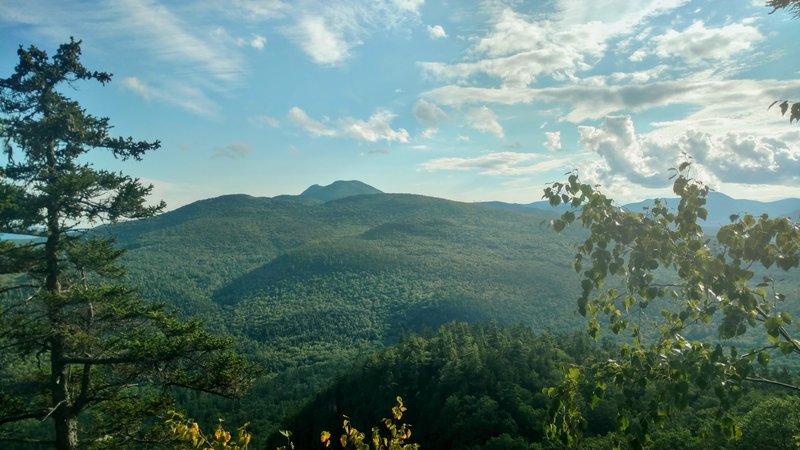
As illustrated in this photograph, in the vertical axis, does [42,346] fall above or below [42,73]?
below

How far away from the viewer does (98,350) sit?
1467 centimetres

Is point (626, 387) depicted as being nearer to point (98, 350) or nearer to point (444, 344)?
point (98, 350)

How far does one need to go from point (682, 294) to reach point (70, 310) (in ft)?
51.8

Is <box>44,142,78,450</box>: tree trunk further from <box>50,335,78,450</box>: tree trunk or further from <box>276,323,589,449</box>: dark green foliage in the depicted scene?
<box>276,323,589,449</box>: dark green foliage

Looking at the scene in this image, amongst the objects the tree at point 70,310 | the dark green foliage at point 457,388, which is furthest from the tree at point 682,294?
the dark green foliage at point 457,388

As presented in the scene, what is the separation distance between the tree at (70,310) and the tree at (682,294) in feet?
40.4

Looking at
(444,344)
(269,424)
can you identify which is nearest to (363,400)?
(444,344)

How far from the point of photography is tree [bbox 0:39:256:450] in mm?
14062

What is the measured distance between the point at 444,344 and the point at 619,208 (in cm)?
7917

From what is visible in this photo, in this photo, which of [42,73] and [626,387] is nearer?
[626,387]

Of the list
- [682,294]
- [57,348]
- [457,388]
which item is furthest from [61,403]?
[457,388]

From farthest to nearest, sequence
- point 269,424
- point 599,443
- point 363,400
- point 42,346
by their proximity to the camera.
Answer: point 269,424, point 363,400, point 599,443, point 42,346

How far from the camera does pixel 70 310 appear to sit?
47.7 feet

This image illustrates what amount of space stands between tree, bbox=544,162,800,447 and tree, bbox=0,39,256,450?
12.3 meters
